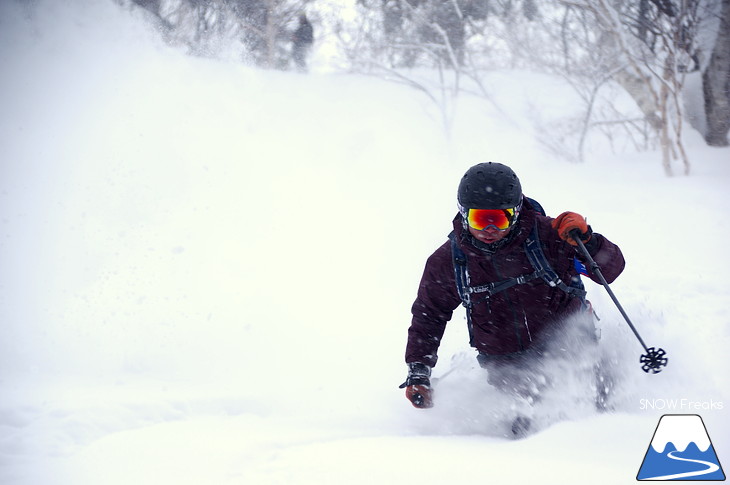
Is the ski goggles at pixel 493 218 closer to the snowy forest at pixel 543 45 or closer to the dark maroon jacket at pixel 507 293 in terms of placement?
the dark maroon jacket at pixel 507 293

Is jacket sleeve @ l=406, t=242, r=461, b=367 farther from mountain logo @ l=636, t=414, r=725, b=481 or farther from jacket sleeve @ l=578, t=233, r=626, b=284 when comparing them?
Answer: mountain logo @ l=636, t=414, r=725, b=481

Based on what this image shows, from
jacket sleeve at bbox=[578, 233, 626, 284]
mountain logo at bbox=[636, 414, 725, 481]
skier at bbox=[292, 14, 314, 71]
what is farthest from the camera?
skier at bbox=[292, 14, 314, 71]

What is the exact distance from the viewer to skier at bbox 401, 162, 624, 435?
8.76 ft

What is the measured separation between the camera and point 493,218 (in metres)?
2.64

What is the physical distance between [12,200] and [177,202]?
8.05 ft

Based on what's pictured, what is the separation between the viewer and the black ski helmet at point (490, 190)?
2.62 meters

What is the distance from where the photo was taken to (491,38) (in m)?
14.6

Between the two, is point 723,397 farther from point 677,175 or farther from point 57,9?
point 57,9

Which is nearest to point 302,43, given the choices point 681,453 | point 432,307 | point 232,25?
point 232,25

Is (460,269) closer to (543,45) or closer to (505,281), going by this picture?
(505,281)

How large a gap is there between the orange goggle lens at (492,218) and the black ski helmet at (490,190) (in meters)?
0.02

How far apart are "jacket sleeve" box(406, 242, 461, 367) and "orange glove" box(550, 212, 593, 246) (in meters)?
0.62

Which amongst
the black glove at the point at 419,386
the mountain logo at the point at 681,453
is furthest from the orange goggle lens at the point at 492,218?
the mountain logo at the point at 681,453

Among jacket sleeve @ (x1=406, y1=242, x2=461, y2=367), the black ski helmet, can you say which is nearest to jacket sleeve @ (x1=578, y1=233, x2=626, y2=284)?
the black ski helmet
